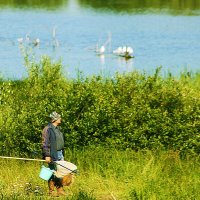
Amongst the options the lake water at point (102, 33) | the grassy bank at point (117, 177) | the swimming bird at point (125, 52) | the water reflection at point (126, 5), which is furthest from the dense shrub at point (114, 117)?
the water reflection at point (126, 5)

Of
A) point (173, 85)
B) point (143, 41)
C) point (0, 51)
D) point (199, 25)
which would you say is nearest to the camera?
point (173, 85)

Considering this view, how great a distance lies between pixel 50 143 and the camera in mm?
16391

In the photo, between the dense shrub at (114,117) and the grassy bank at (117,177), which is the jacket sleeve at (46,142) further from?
the dense shrub at (114,117)

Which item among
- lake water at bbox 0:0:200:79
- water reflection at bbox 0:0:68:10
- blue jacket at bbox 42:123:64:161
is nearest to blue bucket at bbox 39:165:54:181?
blue jacket at bbox 42:123:64:161

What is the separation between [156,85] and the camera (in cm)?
2280

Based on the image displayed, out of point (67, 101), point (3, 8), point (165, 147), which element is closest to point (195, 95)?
point (165, 147)

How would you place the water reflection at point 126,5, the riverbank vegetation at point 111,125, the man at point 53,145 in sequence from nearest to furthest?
the man at point 53,145 < the riverbank vegetation at point 111,125 < the water reflection at point 126,5

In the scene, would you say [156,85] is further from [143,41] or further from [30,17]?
[30,17]

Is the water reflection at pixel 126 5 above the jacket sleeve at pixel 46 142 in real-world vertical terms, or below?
below

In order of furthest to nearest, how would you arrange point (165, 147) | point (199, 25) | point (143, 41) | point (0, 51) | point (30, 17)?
point (30, 17)
point (199, 25)
point (143, 41)
point (0, 51)
point (165, 147)

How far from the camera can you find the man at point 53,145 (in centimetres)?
1633

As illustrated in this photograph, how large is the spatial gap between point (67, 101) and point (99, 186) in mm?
5096

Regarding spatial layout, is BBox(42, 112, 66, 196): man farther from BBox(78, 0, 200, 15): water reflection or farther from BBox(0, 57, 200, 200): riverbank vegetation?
BBox(78, 0, 200, 15): water reflection

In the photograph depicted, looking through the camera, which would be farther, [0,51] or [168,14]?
[168,14]
